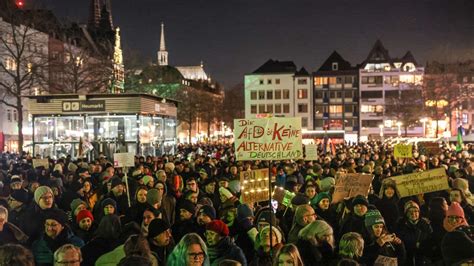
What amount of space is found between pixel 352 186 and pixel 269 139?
1990 millimetres

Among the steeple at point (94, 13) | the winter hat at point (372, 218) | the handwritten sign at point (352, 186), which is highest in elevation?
the steeple at point (94, 13)

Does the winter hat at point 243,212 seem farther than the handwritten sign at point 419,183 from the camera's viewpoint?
No

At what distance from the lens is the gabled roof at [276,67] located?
101 m

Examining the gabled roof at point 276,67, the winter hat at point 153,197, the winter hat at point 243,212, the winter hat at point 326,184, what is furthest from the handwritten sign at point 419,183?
the gabled roof at point 276,67

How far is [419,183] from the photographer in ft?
31.4

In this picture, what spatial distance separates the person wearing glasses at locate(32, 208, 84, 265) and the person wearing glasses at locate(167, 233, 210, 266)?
5.94 feet

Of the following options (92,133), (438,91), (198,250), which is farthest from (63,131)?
(438,91)

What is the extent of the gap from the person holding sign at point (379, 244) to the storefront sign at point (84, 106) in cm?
2624

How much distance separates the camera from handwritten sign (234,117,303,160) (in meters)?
8.30

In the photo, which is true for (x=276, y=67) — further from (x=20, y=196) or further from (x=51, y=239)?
(x=51, y=239)

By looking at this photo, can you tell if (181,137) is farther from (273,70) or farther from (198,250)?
(198,250)

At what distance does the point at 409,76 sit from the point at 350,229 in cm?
8982

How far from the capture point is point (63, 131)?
32062mm

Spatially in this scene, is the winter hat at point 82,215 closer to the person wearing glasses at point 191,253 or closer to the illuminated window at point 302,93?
the person wearing glasses at point 191,253
